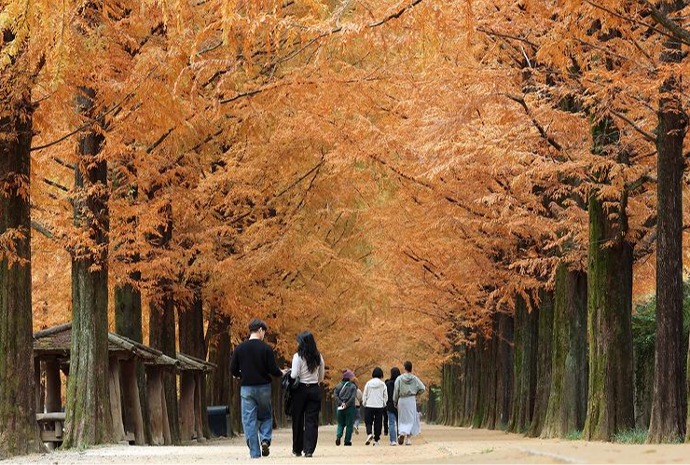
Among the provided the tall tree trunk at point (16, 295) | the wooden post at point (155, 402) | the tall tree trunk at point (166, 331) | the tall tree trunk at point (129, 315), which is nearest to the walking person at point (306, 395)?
the tall tree trunk at point (16, 295)

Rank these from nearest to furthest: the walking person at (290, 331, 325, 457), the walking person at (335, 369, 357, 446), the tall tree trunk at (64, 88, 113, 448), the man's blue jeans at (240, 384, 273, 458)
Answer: the man's blue jeans at (240, 384, 273, 458) < the walking person at (290, 331, 325, 457) < the tall tree trunk at (64, 88, 113, 448) < the walking person at (335, 369, 357, 446)

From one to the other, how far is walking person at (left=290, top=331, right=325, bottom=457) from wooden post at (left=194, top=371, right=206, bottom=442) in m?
16.6

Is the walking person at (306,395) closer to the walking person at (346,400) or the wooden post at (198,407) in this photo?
the walking person at (346,400)

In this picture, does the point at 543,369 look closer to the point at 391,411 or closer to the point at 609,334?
the point at 391,411

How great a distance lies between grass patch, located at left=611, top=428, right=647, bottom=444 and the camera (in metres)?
17.2

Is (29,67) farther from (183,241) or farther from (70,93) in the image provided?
(183,241)

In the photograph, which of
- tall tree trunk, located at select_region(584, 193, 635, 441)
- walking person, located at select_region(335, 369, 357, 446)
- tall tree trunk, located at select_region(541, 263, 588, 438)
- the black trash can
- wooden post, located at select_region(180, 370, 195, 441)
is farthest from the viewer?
the black trash can

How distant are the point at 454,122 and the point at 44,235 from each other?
7861 mm

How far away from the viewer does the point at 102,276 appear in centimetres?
2162

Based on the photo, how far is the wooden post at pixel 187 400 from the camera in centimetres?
3266

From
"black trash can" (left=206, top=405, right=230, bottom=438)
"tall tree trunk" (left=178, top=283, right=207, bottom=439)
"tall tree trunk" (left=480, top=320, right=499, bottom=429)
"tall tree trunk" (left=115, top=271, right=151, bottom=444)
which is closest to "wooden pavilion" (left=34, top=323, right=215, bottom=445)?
"tall tree trunk" (left=115, top=271, right=151, bottom=444)

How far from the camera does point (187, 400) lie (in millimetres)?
33281

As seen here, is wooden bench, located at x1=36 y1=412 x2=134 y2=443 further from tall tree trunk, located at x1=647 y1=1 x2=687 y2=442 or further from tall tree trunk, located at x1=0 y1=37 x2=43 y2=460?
tall tree trunk, located at x1=647 y1=1 x2=687 y2=442

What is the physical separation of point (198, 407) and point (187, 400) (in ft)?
4.32
